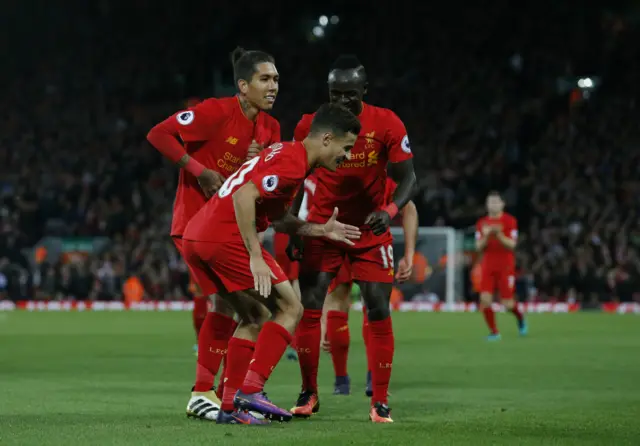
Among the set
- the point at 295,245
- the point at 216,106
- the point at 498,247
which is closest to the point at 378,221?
the point at 295,245

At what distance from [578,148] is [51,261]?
14.9m

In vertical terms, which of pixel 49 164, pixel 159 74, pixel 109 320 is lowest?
pixel 109 320

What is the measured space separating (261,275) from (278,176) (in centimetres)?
62

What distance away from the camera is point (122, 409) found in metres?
8.88

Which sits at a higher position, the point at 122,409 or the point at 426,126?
the point at 426,126

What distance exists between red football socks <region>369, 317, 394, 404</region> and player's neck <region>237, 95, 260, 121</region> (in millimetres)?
1810

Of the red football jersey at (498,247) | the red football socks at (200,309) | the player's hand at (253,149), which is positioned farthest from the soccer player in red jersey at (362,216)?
the red football jersey at (498,247)

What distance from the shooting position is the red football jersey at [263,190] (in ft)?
24.4

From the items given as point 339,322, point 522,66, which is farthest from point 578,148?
point 339,322

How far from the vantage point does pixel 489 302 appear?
63.2ft

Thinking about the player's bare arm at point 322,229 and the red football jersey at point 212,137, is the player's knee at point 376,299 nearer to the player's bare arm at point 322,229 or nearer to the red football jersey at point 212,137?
the player's bare arm at point 322,229

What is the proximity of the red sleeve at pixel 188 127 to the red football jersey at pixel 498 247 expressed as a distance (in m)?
11.7

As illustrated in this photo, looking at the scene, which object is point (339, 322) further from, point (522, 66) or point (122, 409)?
point (522, 66)

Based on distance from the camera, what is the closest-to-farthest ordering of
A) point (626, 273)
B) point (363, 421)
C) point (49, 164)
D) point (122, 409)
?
1. point (363, 421)
2. point (122, 409)
3. point (626, 273)
4. point (49, 164)
